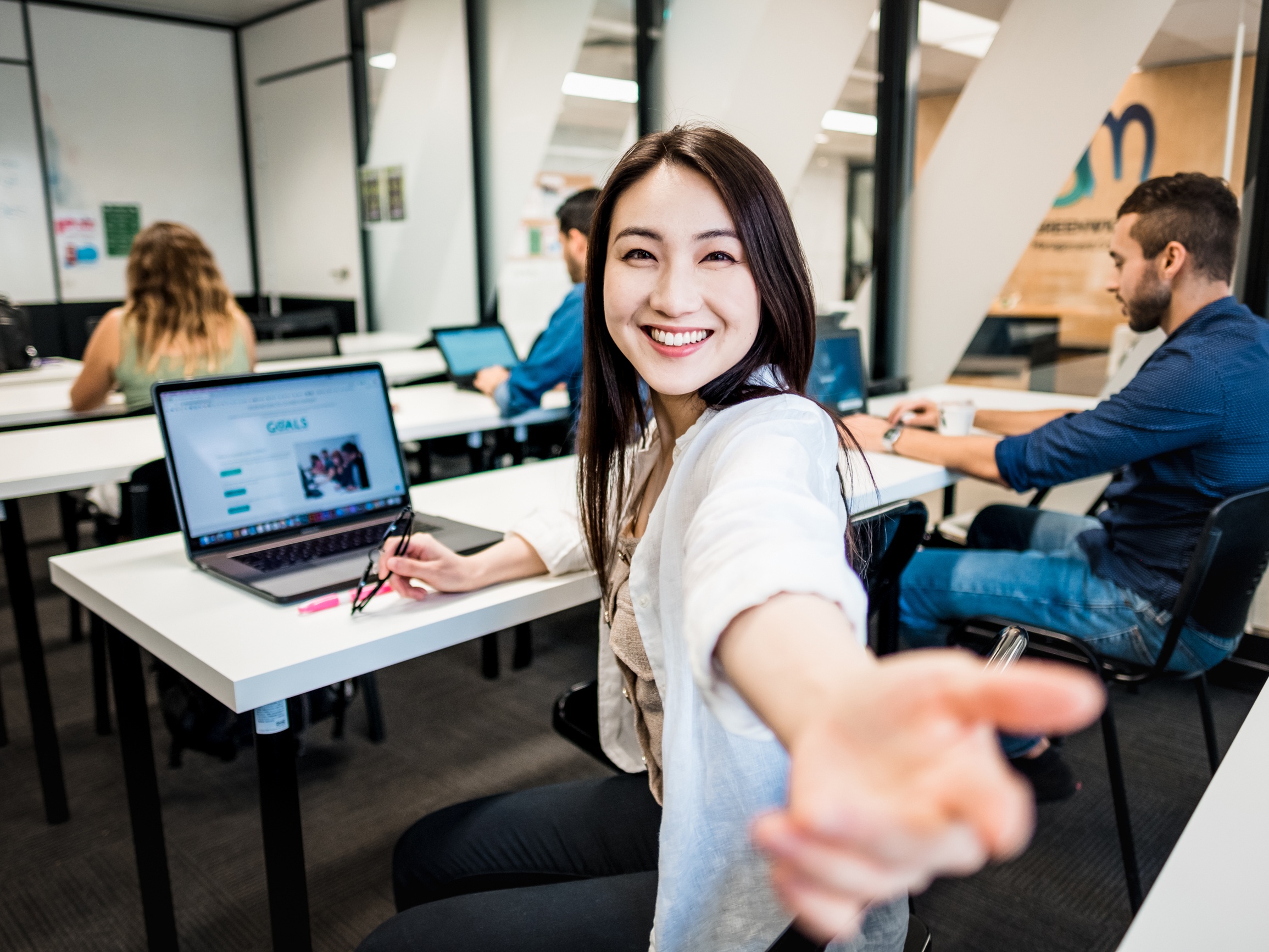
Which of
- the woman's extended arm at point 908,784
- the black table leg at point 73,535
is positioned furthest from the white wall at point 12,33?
the woman's extended arm at point 908,784

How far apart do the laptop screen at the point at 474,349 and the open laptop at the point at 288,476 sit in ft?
5.43

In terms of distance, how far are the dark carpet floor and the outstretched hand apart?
1512mm

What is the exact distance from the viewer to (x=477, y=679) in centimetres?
277

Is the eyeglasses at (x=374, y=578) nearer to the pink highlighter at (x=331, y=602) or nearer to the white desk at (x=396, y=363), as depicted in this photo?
the pink highlighter at (x=331, y=602)

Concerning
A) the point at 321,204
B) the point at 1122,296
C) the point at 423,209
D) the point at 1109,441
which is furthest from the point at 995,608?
the point at 321,204

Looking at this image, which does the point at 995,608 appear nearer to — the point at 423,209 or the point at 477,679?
the point at 477,679

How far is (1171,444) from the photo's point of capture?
69.9 inches

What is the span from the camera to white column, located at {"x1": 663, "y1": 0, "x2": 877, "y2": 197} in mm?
3688

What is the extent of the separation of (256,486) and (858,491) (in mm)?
1076

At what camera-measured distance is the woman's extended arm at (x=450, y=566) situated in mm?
1238

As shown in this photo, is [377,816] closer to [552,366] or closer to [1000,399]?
[552,366]

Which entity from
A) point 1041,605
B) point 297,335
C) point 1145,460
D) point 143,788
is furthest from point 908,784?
point 297,335

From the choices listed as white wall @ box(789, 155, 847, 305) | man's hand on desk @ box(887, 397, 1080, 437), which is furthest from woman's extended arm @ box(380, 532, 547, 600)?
white wall @ box(789, 155, 847, 305)

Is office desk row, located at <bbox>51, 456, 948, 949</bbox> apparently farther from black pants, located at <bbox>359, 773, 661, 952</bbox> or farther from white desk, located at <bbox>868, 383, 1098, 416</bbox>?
white desk, located at <bbox>868, 383, 1098, 416</bbox>
